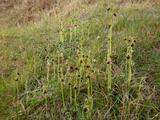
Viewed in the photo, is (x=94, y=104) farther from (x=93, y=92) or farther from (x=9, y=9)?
(x=9, y=9)

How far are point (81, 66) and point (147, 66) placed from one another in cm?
72

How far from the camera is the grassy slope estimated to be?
12.3 ft

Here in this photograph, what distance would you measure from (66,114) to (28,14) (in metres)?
4.59

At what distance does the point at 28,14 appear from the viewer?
7613mm

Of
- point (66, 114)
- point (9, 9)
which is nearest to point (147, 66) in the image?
point (66, 114)

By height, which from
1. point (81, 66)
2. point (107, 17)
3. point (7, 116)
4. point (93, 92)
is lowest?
point (7, 116)

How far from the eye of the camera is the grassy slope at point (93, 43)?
12.3ft

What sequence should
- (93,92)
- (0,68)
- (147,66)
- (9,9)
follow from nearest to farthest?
1. (93,92)
2. (147,66)
3. (0,68)
4. (9,9)

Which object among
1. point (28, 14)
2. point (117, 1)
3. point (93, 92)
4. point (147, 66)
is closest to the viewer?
point (93, 92)

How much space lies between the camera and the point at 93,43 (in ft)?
14.2

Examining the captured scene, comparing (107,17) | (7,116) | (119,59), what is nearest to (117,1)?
(107,17)

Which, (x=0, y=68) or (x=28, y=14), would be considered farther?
(x=28, y=14)

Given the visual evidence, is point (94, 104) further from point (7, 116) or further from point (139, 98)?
point (7, 116)

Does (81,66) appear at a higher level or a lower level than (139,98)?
higher
